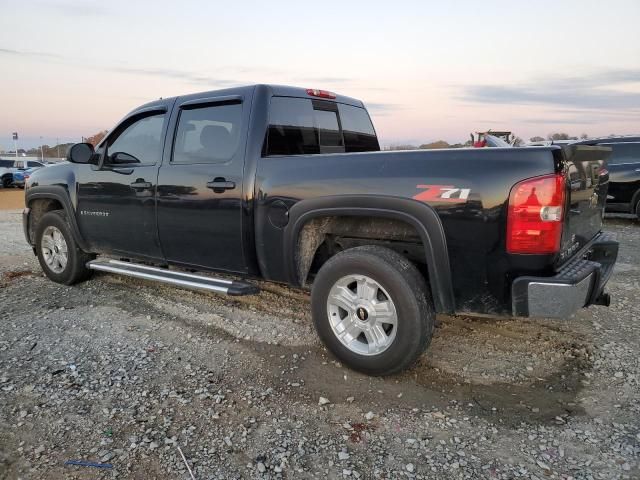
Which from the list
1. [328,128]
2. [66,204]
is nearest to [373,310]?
[328,128]

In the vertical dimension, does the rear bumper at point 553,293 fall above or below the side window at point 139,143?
below

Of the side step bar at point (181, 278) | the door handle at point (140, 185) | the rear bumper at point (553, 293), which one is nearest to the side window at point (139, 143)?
the door handle at point (140, 185)

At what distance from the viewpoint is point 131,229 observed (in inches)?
188

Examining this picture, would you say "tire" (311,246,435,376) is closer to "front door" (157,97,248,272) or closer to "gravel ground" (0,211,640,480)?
"gravel ground" (0,211,640,480)

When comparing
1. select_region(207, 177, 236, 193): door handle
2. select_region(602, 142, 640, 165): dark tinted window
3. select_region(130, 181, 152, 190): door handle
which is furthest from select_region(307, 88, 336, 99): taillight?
select_region(602, 142, 640, 165): dark tinted window

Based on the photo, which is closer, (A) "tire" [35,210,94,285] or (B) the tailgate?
(B) the tailgate

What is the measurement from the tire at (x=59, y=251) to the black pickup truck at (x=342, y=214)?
0.45 ft

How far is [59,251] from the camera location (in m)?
5.68

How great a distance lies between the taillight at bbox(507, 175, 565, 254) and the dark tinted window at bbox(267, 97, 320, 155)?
193 cm

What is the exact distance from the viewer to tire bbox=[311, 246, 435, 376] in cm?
317

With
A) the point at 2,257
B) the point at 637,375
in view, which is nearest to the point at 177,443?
the point at 637,375

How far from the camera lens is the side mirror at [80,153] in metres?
4.93

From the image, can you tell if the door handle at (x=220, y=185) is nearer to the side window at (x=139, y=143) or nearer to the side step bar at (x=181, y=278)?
the side step bar at (x=181, y=278)

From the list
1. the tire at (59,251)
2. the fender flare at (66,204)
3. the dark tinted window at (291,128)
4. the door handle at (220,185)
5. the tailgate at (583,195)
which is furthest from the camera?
the tire at (59,251)
